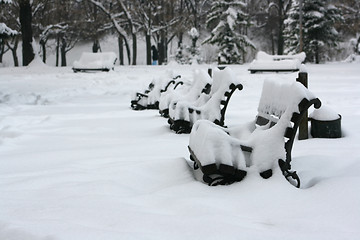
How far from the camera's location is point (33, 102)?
10742 millimetres

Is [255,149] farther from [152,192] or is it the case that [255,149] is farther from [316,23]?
[316,23]

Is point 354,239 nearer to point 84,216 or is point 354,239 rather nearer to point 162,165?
point 84,216

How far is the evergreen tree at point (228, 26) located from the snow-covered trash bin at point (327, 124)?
21.9 metres

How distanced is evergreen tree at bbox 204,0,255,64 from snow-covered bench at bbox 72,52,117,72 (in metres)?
8.60

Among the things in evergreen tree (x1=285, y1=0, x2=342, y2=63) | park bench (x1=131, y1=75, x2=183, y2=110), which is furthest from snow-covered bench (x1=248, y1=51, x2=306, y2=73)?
evergreen tree (x1=285, y1=0, x2=342, y2=63)

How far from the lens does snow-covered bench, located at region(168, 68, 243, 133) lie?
5.25m

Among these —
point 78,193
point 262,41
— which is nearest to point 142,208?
point 78,193

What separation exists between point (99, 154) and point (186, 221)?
7.75 ft

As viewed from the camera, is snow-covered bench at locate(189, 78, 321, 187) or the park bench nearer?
snow-covered bench at locate(189, 78, 321, 187)

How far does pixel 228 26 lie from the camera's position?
2644cm

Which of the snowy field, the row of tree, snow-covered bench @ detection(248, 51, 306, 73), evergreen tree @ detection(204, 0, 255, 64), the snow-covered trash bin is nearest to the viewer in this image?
the snowy field

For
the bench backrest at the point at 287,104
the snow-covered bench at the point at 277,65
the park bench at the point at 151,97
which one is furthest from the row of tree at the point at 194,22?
the bench backrest at the point at 287,104

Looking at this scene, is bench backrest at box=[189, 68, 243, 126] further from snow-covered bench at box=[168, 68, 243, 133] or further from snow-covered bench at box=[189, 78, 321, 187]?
snow-covered bench at box=[189, 78, 321, 187]

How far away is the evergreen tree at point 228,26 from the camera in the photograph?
25922 millimetres
